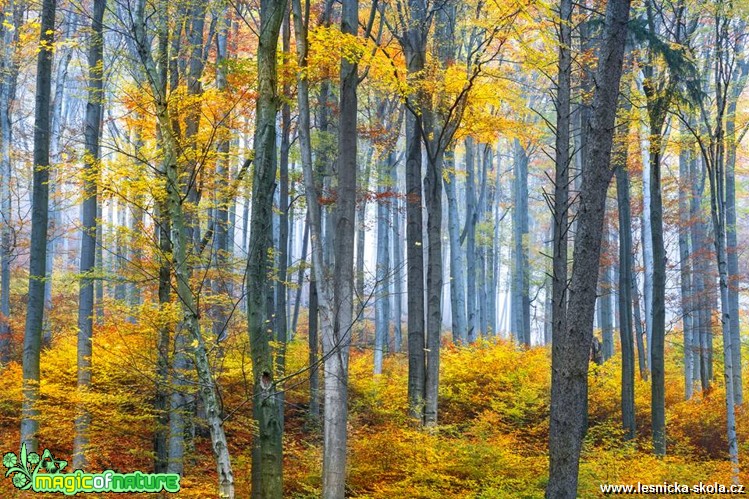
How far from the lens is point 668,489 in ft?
28.3

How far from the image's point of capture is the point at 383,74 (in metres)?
9.46

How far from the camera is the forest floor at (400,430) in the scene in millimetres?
8367

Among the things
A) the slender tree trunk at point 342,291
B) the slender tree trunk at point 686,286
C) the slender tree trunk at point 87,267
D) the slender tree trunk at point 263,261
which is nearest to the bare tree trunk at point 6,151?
the slender tree trunk at point 87,267

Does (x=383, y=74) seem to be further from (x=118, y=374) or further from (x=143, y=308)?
(x=118, y=374)

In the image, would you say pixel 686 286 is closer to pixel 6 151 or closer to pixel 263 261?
pixel 263 261

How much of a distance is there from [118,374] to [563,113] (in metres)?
7.34

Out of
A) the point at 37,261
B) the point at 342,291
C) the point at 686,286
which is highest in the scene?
the point at 37,261

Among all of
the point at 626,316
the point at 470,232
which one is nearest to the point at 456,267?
the point at 470,232

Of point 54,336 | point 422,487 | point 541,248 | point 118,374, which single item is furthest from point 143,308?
point 541,248

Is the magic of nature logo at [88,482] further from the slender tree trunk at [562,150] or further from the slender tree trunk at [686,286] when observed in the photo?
the slender tree trunk at [686,286]

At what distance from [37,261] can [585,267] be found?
23.0ft

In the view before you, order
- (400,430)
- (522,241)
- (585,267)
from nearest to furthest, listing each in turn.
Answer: (585,267) → (400,430) → (522,241)

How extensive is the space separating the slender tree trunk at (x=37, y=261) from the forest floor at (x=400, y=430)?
26 centimetres

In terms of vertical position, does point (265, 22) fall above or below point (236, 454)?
above
